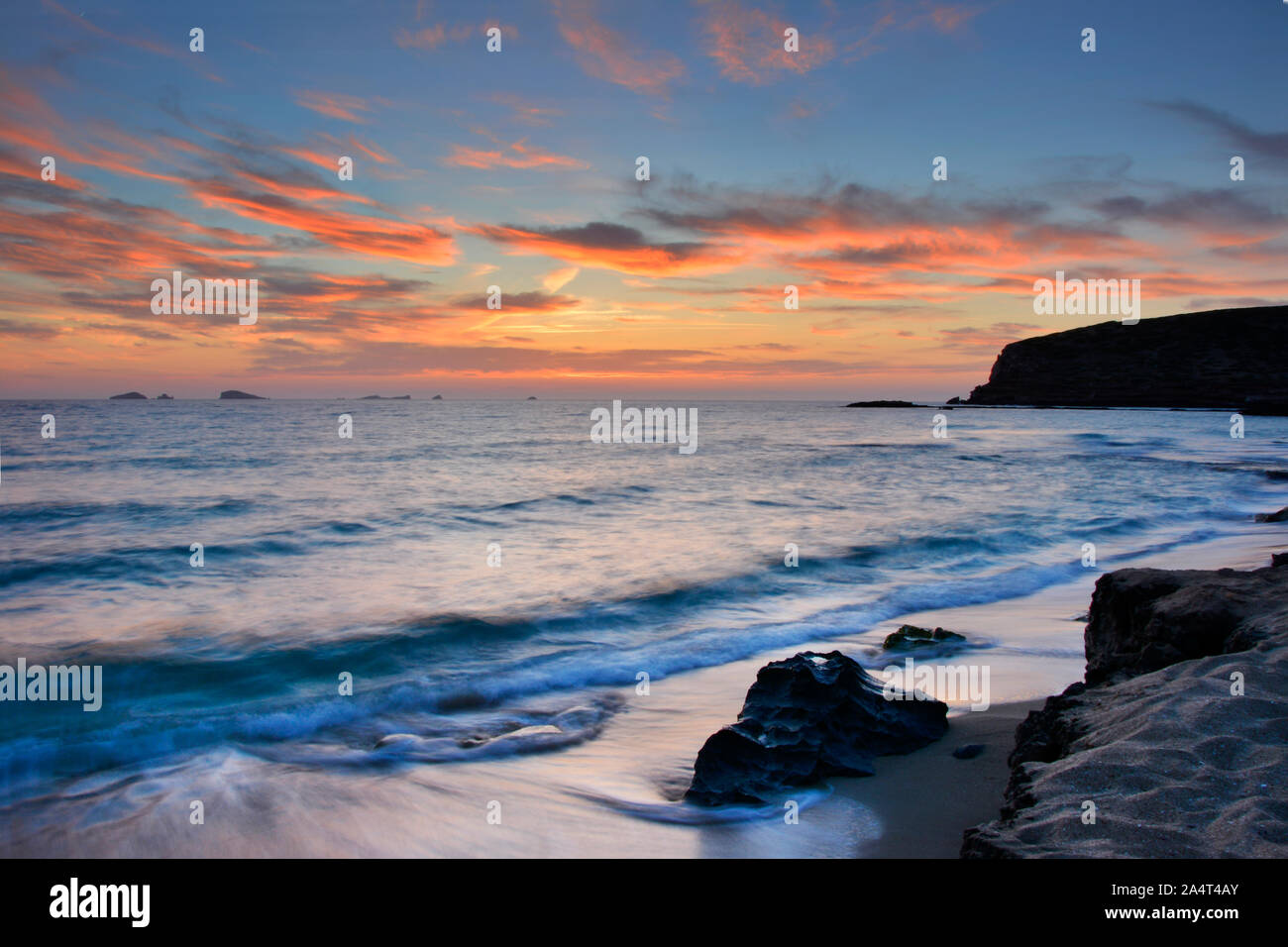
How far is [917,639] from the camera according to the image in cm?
770

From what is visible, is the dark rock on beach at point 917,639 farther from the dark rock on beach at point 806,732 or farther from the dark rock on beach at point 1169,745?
the dark rock on beach at point 1169,745

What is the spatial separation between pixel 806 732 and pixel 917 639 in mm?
3482

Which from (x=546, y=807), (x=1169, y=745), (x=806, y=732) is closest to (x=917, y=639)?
(x=806, y=732)

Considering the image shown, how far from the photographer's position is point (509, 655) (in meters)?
8.38

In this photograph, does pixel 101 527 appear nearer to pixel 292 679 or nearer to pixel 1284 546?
pixel 292 679

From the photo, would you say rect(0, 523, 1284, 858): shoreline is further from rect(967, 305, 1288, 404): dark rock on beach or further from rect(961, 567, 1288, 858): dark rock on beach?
rect(967, 305, 1288, 404): dark rock on beach

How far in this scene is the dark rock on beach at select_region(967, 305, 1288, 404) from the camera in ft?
266

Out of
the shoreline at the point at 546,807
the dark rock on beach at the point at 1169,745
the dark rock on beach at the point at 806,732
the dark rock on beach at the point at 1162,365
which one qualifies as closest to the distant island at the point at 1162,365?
the dark rock on beach at the point at 1162,365

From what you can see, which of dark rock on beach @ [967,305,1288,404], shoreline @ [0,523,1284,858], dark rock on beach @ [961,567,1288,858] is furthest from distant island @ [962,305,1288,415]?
shoreline @ [0,523,1284,858]

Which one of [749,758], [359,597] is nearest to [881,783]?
[749,758]

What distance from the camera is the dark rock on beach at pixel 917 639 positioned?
7641 mm

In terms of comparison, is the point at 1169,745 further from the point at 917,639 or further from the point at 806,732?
the point at 917,639
